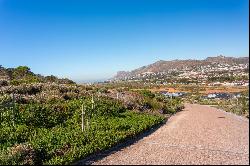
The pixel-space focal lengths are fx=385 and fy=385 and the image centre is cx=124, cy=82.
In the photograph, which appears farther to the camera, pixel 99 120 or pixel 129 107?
pixel 129 107

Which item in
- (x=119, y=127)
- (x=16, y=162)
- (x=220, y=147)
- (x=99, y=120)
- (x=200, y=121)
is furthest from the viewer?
(x=200, y=121)

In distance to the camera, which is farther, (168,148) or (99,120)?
(99,120)

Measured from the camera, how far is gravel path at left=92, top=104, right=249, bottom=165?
1473 cm

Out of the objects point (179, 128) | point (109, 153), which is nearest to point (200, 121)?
point (179, 128)

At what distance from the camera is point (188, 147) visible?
17.2m

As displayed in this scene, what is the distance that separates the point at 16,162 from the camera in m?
13.2

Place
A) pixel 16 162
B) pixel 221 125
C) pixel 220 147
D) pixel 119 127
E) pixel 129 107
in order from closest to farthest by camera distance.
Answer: pixel 16 162, pixel 220 147, pixel 119 127, pixel 221 125, pixel 129 107

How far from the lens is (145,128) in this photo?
21.8 metres

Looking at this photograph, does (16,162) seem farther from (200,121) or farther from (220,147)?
(200,121)

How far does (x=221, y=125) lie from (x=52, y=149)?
13320mm

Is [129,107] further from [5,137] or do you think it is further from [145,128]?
[5,137]

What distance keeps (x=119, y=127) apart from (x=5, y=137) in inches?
246

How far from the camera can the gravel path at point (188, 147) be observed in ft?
48.3

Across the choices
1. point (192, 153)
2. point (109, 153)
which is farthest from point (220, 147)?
point (109, 153)
